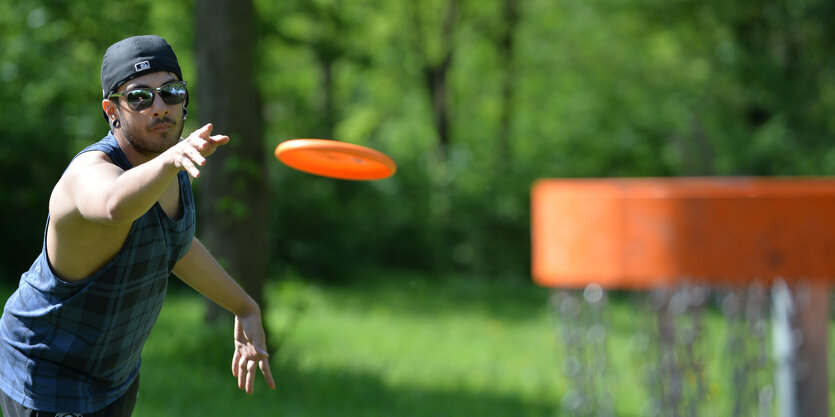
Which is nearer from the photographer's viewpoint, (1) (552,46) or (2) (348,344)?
(2) (348,344)

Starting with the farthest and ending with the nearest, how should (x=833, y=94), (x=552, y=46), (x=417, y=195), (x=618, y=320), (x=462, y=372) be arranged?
(x=552, y=46)
(x=833, y=94)
(x=417, y=195)
(x=618, y=320)
(x=462, y=372)

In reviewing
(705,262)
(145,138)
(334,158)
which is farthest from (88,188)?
(705,262)

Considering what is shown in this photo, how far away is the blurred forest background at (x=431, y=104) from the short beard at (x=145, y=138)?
436 centimetres

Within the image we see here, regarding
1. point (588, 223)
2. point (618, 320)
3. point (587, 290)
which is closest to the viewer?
point (588, 223)

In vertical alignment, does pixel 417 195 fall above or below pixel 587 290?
above

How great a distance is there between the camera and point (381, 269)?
1748cm

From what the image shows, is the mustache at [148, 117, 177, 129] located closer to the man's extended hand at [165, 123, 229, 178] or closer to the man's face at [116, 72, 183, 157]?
the man's face at [116, 72, 183, 157]

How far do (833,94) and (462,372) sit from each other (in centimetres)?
1557

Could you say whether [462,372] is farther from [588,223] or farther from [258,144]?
[588,223]

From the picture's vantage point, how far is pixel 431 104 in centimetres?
2408

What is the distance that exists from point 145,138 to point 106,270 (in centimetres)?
38

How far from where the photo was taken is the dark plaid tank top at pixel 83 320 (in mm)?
2646

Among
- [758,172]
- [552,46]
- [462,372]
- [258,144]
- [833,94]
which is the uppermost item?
[552,46]

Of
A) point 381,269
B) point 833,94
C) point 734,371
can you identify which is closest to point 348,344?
point 734,371
